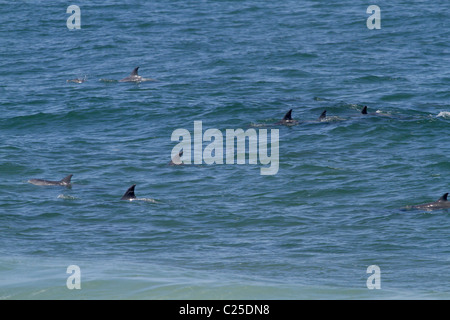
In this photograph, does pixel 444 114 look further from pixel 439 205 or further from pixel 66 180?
pixel 66 180

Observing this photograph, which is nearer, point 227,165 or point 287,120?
point 227,165

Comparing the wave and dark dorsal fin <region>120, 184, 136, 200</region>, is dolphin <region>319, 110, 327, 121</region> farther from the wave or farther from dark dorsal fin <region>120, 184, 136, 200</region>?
dark dorsal fin <region>120, 184, 136, 200</region>

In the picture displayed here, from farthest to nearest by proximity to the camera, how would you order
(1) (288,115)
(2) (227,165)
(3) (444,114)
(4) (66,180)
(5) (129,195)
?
(3) (444,114) → (1) (288,115) → (2) (227,165) → (4) (66,180) → (5) (129,195)

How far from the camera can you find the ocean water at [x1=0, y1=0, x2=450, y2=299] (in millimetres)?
18141

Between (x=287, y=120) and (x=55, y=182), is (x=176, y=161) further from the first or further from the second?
(x=287, y=120)

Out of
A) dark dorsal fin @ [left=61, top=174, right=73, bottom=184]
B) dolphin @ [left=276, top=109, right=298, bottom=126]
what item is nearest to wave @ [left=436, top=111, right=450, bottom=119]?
dolphin @ [left=276, top=109, right=298, bottom=126]

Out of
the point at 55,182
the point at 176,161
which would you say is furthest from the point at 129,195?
the point at 176,161

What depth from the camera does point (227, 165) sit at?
26.7 meters

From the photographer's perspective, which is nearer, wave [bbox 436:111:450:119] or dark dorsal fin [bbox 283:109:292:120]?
dark dorsal fin [bbox 283:109:292:120]

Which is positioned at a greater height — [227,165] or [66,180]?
[227,165]

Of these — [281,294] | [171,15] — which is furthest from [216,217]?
[171,15]

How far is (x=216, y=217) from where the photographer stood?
73.0 ft

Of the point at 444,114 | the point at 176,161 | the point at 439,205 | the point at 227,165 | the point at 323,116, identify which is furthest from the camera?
the point at 444,114

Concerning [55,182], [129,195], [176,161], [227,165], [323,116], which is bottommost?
[129,195]
